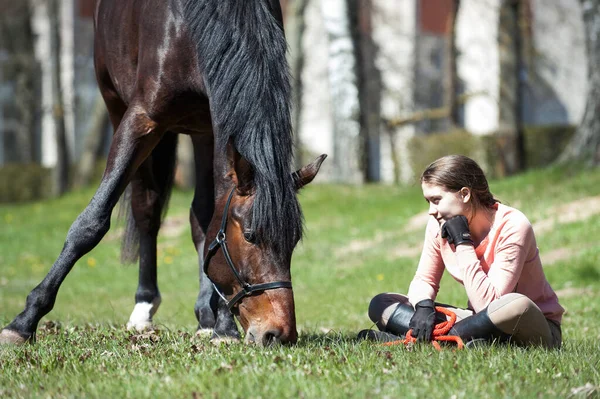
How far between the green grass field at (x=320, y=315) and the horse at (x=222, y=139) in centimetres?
23

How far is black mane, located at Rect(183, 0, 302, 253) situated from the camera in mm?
4141

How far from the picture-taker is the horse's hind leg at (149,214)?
243 inches

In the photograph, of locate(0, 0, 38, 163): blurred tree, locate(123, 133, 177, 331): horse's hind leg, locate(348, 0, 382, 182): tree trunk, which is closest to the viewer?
locate(123, 133, 177, 331): horse's hind leg

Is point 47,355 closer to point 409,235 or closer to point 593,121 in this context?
point 409,235

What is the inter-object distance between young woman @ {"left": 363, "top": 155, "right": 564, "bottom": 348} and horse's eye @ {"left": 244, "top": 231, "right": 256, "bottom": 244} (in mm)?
964

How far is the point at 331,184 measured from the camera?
1708cm

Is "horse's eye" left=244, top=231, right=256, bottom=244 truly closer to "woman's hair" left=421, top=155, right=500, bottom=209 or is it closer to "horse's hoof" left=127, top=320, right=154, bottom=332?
"woman's hair" left=421, top=155, right=500, bottom=209

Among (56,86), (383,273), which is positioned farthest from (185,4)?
(56,86)

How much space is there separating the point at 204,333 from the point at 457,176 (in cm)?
187

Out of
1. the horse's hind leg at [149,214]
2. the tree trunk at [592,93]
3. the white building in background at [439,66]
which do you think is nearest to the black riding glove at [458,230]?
the horse's hind leg at [149,214]

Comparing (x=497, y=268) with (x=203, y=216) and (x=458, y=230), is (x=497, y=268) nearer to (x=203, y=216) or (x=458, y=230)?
(x=458, y=230)

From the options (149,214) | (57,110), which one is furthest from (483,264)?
(57,110)

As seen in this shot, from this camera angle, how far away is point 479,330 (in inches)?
173

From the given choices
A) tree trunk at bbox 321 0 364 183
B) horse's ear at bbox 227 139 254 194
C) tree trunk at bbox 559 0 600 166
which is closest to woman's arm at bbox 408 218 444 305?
horse's ear at bbox 227 139 254 194
